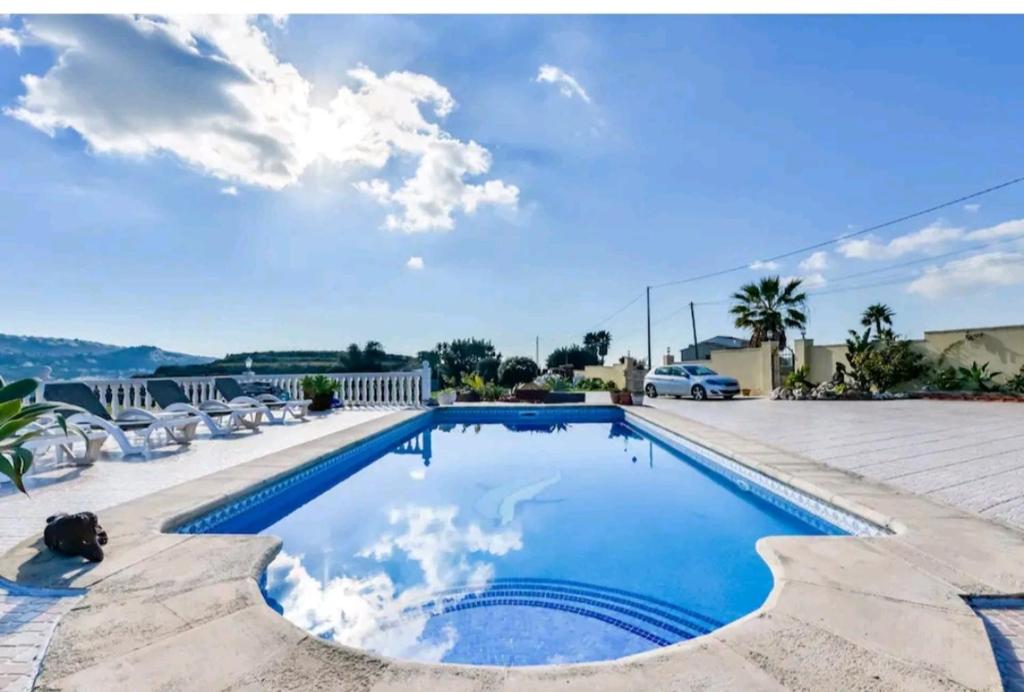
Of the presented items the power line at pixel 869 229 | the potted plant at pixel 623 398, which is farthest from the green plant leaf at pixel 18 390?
the power line at pixel 869 229

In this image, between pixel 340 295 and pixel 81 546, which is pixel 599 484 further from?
pixel 340 295

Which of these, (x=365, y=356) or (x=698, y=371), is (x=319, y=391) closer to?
(x=698, y=371)

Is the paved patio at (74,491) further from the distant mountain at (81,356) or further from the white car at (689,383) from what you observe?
the white car at (689,383)

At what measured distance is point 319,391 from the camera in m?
12.1

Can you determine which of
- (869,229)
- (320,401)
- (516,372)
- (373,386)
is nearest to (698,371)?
(516,372)

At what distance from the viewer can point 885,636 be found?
6.83 ft

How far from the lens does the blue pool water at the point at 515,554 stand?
282cm

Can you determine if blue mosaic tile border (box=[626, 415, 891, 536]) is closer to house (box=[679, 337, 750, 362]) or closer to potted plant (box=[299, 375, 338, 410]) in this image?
potted plant (box=[299, 375, 338, 410])

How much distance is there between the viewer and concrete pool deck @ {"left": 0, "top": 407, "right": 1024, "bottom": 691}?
5.96 ft

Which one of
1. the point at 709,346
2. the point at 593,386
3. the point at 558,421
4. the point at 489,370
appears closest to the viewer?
the point at 558,421

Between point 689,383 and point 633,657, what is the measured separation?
1590cm

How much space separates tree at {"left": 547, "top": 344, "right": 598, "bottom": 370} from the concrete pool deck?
4588cm

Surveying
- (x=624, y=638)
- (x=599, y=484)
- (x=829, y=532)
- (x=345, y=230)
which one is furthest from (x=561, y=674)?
(x=345, y=230)

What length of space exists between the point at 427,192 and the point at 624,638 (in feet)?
39.5
